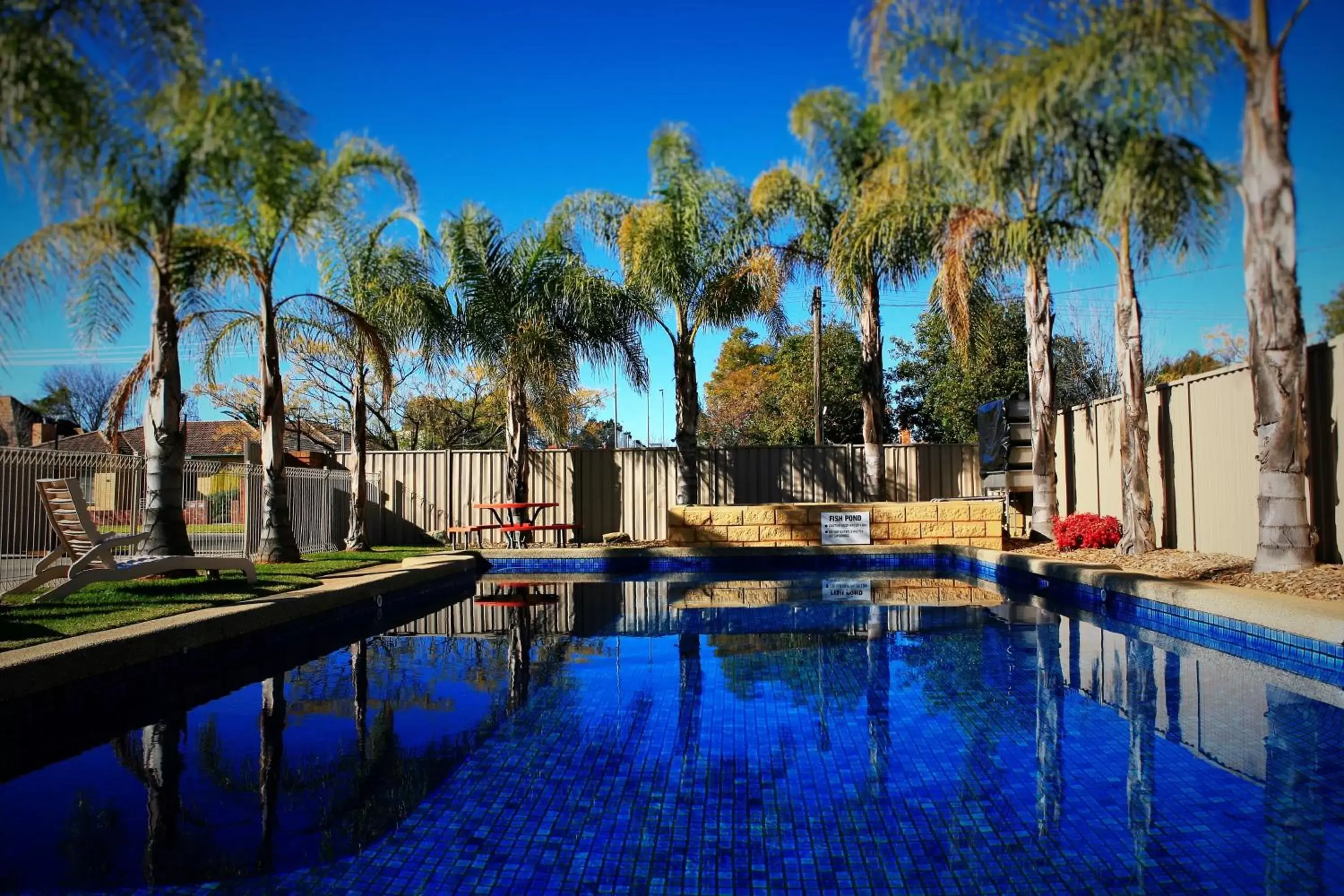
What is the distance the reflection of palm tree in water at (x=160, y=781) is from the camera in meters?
3.21

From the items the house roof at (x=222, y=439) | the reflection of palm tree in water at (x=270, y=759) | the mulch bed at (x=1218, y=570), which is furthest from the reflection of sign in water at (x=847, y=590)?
the house roof at (x=222, y=439)

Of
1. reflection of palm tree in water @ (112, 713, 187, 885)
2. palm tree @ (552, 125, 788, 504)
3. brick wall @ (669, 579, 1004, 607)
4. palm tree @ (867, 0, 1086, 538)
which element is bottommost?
reflection of palm tree in water @ (112, 713, 187, 885)

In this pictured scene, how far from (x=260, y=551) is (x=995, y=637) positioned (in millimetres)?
8550

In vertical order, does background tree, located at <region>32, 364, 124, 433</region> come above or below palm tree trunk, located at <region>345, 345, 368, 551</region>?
above

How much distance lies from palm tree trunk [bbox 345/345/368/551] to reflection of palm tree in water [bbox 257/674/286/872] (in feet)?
26.3

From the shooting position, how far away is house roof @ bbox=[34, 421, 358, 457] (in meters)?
30.4

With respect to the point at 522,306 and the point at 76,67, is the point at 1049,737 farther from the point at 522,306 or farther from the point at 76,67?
the point at 522,306

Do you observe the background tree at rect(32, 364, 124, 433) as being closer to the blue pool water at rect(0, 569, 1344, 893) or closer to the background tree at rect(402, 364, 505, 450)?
the background tree at rect(402, 364, 505, 450)

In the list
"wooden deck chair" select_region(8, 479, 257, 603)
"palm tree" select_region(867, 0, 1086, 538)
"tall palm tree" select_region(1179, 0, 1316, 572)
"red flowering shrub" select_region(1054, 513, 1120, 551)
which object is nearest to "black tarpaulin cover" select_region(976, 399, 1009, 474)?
"red flowering shrub" select_region(1054, 513, 1120, 551)

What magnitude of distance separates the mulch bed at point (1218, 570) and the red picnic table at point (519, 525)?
7040 millimetres

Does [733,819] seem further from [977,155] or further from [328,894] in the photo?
[977,155]

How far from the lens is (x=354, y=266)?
14.0m

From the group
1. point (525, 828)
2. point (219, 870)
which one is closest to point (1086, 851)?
point (525, 828)

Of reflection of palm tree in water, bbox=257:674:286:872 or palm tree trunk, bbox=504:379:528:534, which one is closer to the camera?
reflection of palm tree in water, bbox=257:674:286:872
